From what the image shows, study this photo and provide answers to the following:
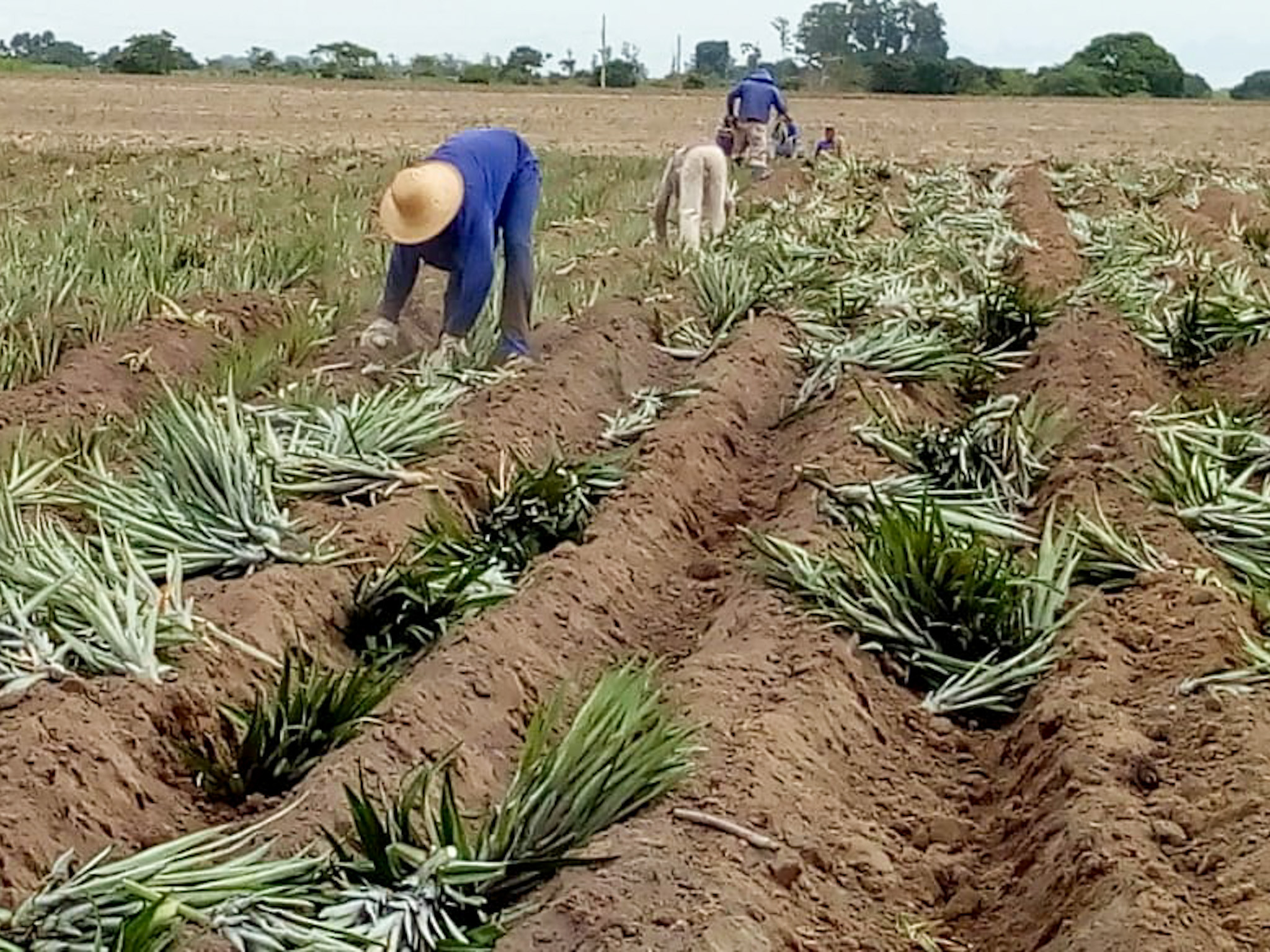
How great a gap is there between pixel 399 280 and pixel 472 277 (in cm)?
57

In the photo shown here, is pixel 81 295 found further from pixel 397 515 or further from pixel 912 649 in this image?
pixel 912 649

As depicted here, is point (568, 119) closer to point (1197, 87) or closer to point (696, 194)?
point (696, 194)

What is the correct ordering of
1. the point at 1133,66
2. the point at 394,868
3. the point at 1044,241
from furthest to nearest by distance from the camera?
1. the point at 1133,66
2. the point at 1044,241
3. the point at 394,868

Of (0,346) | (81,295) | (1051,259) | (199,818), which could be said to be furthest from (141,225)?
(199,818)

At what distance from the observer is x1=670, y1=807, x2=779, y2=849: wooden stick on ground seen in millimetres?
3578

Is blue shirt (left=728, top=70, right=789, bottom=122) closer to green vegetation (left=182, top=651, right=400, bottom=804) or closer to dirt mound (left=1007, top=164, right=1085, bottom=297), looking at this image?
dirt mound (left=1007, top=164, right=1085, bottom=297)

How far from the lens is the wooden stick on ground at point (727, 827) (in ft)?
11.7

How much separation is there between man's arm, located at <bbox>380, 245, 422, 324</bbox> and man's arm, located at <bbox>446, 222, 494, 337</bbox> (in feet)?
0.92

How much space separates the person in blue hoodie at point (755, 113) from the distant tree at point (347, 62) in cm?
3574

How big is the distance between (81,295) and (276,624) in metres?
4.40

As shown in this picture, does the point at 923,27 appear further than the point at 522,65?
Yes

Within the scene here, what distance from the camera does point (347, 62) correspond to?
6131 centimetres

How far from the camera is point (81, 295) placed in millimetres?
8633

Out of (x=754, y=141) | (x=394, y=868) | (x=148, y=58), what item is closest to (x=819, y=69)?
(x=148, y=58)
